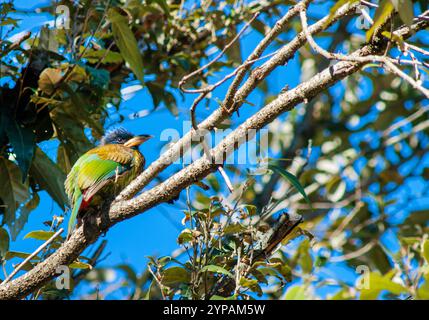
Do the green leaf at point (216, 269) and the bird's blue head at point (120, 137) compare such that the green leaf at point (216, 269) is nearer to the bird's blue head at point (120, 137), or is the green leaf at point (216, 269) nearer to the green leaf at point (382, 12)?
the green leaf at point (382, 12)

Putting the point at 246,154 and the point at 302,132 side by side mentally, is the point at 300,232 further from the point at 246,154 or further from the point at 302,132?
the point at 302,132

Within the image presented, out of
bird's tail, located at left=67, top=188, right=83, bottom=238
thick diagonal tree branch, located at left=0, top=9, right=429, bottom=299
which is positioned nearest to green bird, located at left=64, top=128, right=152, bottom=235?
bird's tail, located at left=67, top=188, right=83, bottom=238

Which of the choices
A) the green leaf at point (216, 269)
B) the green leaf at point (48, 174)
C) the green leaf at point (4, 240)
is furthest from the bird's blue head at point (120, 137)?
the green leaf at point (216, 269)

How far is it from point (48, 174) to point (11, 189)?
0.66ft

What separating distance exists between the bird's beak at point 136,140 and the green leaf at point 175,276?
1314mm

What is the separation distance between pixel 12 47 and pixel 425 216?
389cm

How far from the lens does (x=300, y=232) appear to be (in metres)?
2.66

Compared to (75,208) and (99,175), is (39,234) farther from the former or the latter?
(99,175)

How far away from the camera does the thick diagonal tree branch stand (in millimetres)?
2162

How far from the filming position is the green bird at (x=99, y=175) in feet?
9.99

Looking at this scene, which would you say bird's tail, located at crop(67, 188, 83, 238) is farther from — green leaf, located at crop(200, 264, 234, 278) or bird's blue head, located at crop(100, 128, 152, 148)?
bird's blue head, located at crop(100, 128, 152, 148)

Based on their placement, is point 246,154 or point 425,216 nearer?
point 246,154
